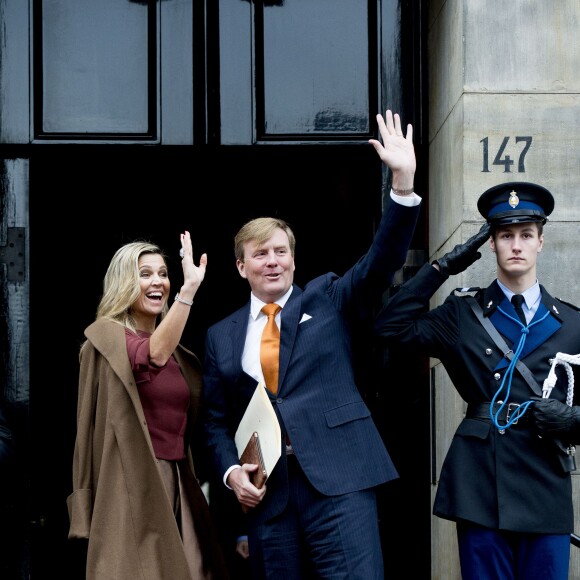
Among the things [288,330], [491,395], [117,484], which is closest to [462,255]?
[491,395]

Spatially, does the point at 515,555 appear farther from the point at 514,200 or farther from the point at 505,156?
the point at 505,156

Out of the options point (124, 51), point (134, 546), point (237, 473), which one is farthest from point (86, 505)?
point (124, 51)

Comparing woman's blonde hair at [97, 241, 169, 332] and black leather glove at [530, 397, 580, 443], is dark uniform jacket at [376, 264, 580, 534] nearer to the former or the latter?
black leather glove at [530, 397, 580, 443]

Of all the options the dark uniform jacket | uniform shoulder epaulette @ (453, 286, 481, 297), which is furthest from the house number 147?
the dark uniform jacket

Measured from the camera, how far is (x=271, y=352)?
5781 millimetres

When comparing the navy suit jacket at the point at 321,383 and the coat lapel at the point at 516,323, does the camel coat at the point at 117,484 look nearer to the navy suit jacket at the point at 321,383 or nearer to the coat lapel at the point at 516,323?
the navy suit jacket at the point at 321,383

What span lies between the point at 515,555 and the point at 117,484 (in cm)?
173

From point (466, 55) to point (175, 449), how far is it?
2.45 metres

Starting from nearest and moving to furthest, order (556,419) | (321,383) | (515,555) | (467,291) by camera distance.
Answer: (556,419)
(515,555)
(321,383)
(467,291)

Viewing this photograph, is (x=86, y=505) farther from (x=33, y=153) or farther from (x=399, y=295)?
(x=33, y=153)

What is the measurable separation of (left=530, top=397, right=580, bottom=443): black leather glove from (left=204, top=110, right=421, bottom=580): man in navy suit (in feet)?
2.36

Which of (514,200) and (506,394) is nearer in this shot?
(506,394)

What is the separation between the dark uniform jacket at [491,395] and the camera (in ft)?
17.7

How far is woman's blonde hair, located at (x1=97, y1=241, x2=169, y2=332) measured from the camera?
6.06m
